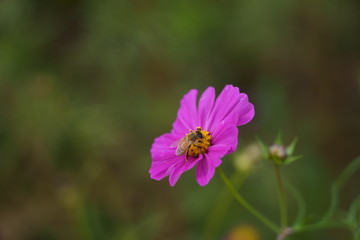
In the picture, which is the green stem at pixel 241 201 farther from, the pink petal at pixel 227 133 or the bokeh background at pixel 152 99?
the bokeh background at pixel 152 99

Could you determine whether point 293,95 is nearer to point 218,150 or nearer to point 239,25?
point 239,25

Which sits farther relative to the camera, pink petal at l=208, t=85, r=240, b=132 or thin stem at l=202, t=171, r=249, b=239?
thin stem at l=202, t=171, r=249, b=239

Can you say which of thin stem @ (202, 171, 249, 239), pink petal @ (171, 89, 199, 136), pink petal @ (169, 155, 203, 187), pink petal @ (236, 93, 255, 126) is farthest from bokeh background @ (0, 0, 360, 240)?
pink petal @ (236, 93, 255, 126)

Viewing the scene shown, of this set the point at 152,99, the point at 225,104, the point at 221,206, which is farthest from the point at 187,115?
the point at 152,99

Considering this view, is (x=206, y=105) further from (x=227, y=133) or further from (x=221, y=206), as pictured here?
(x=221, y=206)

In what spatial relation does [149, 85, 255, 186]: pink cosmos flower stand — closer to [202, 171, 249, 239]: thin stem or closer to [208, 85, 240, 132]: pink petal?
[208, 85, 240, 132]: pink petal

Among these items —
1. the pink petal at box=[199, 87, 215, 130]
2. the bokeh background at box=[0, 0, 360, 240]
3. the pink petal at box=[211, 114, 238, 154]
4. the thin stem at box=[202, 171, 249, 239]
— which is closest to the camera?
the pink petal at box=[211, 114, 238, 154]

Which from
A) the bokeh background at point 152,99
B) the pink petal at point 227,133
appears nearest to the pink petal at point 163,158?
the pink petal at point 227,133
